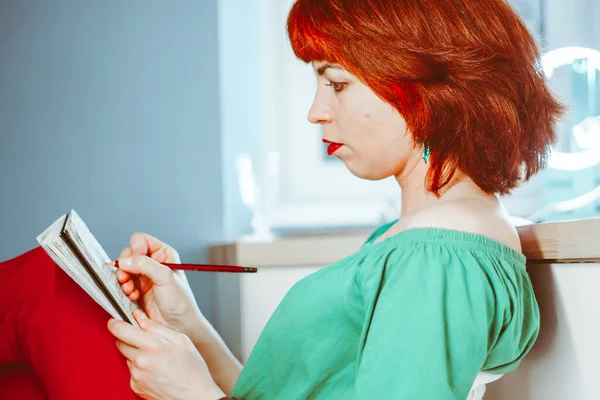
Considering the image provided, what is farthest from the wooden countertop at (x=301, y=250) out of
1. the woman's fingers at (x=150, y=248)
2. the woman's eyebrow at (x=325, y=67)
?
the woman's fingers at (x=150, y=248)

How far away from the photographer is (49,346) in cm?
83

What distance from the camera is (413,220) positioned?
658 mm

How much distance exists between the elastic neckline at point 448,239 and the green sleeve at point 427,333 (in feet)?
0.07

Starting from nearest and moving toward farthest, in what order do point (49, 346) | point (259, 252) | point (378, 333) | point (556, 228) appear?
1. point (378, 333)
2. point (556, 228)
3. point (49, 346)
4. point (259, 252)

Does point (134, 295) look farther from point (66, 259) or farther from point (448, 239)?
point (448, 239)

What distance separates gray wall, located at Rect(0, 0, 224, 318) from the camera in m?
1.46

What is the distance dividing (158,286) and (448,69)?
19.4 inches

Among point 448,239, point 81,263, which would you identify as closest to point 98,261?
point 81,263

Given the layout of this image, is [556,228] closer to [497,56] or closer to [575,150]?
[497,56]

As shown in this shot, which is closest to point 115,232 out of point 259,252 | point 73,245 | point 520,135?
point 259,252

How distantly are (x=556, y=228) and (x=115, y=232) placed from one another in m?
1.06

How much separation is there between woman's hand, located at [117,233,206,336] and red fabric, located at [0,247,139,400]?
8cm

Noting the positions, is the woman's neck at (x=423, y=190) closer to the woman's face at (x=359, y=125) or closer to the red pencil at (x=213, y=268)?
the woman's face at (x=359, y=125)

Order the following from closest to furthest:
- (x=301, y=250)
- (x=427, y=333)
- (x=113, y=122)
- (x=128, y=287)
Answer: (x=427, y=333), (x=128, y=287), (x=301, y=250), (x=113, y=122)
